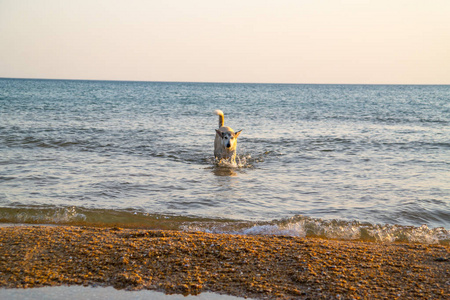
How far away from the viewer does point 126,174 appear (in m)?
9.72

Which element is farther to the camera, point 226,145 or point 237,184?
point 226,145

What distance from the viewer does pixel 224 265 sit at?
4.54 metres

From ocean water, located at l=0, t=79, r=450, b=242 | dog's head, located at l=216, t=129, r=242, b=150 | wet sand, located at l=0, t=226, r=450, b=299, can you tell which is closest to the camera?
wet sand, located at l=0, t=226, r=450, b=299

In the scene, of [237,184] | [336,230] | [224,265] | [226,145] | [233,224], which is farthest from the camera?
[226,145]

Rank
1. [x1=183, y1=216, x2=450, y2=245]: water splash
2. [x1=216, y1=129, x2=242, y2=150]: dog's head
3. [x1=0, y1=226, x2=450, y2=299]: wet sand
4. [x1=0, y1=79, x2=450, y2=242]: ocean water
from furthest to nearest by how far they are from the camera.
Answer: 1. [x1=216, y1=129, x2=242, y2=150]: dog's head
2. [x1=0, y1=79, x2=450, y2=242]: ocean water
3. [x1=183, y1=216, x2=450, y2=245]: water splash
4. [x1=0, y1=226, x2=450, y2=299]: wet sand

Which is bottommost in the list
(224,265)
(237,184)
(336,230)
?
(237,184)

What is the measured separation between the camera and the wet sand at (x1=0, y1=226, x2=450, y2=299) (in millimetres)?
4027

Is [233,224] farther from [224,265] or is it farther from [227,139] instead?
[227,139]

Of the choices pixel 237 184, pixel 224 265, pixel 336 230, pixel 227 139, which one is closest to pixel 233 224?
pixel 336 230

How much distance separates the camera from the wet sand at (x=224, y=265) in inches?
159

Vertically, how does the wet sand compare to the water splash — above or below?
above

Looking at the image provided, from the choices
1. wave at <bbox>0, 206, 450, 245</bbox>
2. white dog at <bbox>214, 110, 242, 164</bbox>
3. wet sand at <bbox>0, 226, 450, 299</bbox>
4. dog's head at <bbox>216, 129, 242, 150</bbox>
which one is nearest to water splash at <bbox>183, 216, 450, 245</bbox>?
wave at <bbox>0, 206, 450, 245</bbox>

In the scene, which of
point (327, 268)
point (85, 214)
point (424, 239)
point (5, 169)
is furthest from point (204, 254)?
point (5, 169)

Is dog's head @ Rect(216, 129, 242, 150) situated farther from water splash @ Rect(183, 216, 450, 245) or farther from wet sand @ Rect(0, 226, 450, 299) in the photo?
wet sand @ Rect(0, 226, 450, 299)
